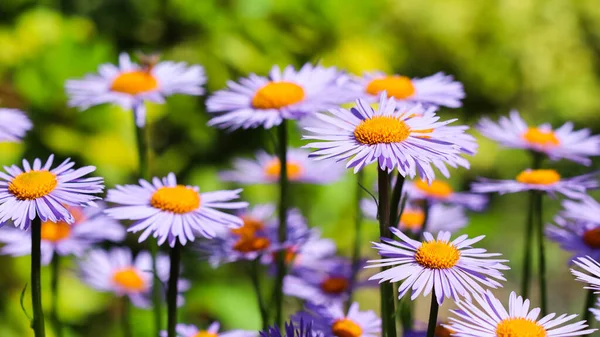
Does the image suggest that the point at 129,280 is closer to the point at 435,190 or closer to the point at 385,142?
the point at 435,190

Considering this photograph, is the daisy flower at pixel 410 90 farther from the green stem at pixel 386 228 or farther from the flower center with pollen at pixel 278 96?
the green stem at pixel 386 228

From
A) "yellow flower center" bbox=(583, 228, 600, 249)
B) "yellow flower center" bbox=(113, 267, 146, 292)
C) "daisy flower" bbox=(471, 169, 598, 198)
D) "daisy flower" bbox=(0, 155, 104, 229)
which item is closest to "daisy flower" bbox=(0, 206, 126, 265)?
"yellow flower center" bbox=(113, 267, 146, 292)

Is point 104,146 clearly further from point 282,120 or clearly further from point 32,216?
point 32,216

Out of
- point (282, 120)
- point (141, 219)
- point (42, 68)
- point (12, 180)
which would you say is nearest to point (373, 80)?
point (282, 120)

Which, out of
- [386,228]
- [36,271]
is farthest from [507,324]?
[36,271]

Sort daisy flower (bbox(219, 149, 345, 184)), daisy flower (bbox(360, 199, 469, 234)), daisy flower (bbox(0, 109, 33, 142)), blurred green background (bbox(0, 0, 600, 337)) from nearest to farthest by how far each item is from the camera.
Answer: daisy flower (bbox(0, 109, 33, 142)) → daisy flower (bbox(360, 199, 469, 234)) → daisy flower (bbox(219, 149, 345, 184)) → blurred green background (bbox(0, 0, 600, 337))

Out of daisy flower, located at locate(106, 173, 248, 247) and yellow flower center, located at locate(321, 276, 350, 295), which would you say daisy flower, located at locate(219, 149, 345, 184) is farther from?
daisy flower, located at locate(106, 173, 248, 247)

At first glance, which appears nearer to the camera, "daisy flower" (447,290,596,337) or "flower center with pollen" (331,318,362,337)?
"daisy flower" (447,290,596,337)
